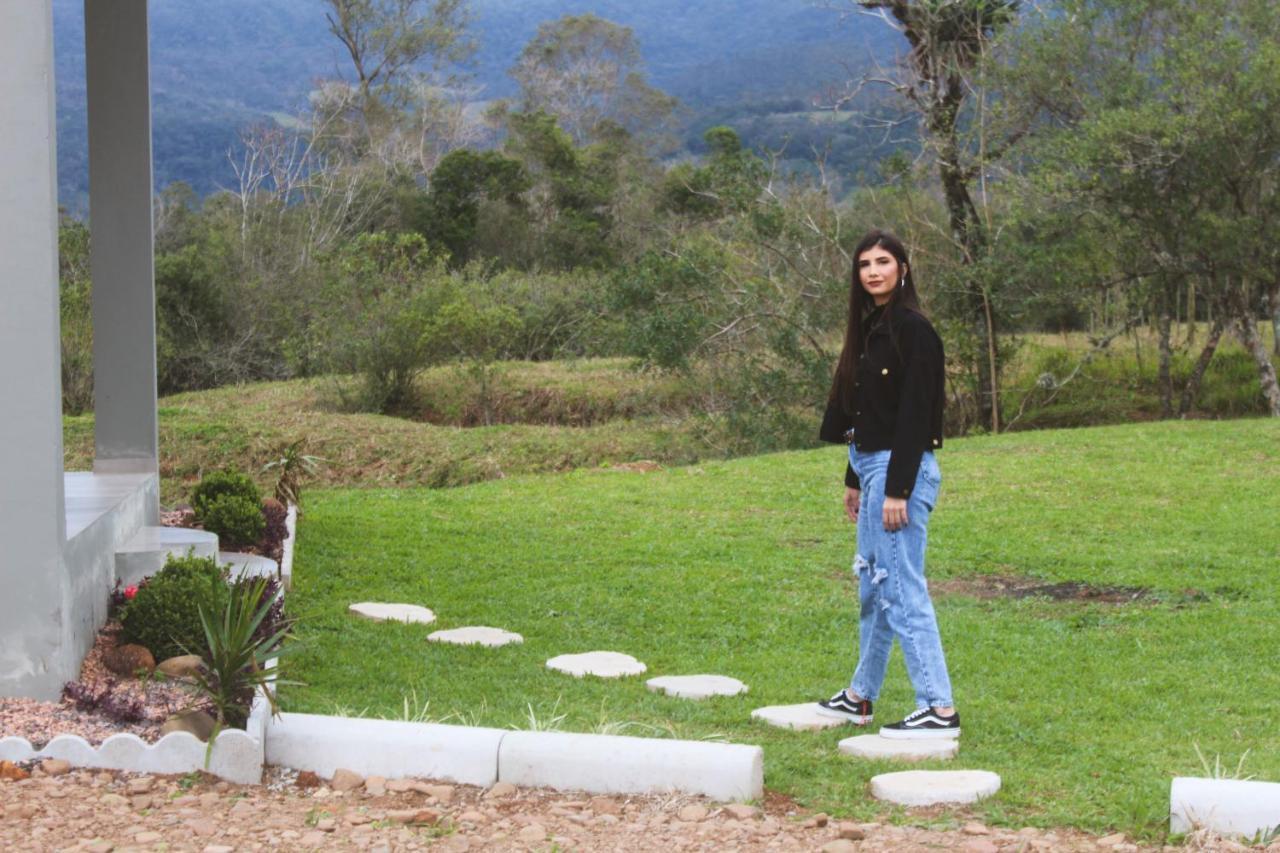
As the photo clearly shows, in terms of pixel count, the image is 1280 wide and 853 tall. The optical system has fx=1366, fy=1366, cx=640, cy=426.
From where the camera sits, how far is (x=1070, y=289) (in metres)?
16.7

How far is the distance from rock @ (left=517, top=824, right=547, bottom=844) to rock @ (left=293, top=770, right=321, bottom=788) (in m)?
0.80

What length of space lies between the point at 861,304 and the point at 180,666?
9.63 feet

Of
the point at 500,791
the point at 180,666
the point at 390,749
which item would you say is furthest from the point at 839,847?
the point at 180,666

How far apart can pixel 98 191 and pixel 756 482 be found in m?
6.51

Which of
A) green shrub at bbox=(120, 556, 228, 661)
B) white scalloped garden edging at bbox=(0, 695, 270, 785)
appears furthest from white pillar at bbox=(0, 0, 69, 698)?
green shrub at bbox=(120, 556, 228, 661)

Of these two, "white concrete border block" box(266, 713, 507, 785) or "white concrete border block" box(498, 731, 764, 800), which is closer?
"white concrete border block" box(498, 731, 764, 800)

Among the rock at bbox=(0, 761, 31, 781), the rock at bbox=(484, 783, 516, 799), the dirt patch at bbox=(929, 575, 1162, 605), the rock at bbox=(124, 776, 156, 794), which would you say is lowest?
the dirt patch at bbox=(929, 575, 1162, 605)

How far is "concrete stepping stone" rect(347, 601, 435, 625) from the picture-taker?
23.4ft

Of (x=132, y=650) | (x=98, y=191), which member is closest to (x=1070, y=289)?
(x=98, y=191)

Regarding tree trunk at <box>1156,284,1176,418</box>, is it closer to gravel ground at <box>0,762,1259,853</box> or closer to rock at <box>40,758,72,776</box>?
gravel ground at <box>0,762,1259,853</box>

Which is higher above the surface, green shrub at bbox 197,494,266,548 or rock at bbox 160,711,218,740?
green shrub at bbox 197,494,266,548

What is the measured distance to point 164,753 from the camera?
434cm

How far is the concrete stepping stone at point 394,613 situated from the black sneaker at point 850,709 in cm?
267

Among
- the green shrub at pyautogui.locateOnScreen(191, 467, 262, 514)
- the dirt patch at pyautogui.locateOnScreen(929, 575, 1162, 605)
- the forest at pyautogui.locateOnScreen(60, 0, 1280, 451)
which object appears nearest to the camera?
the dirt patch at pyautogui.locateOnScreen(929, 575, 1162, 605)
